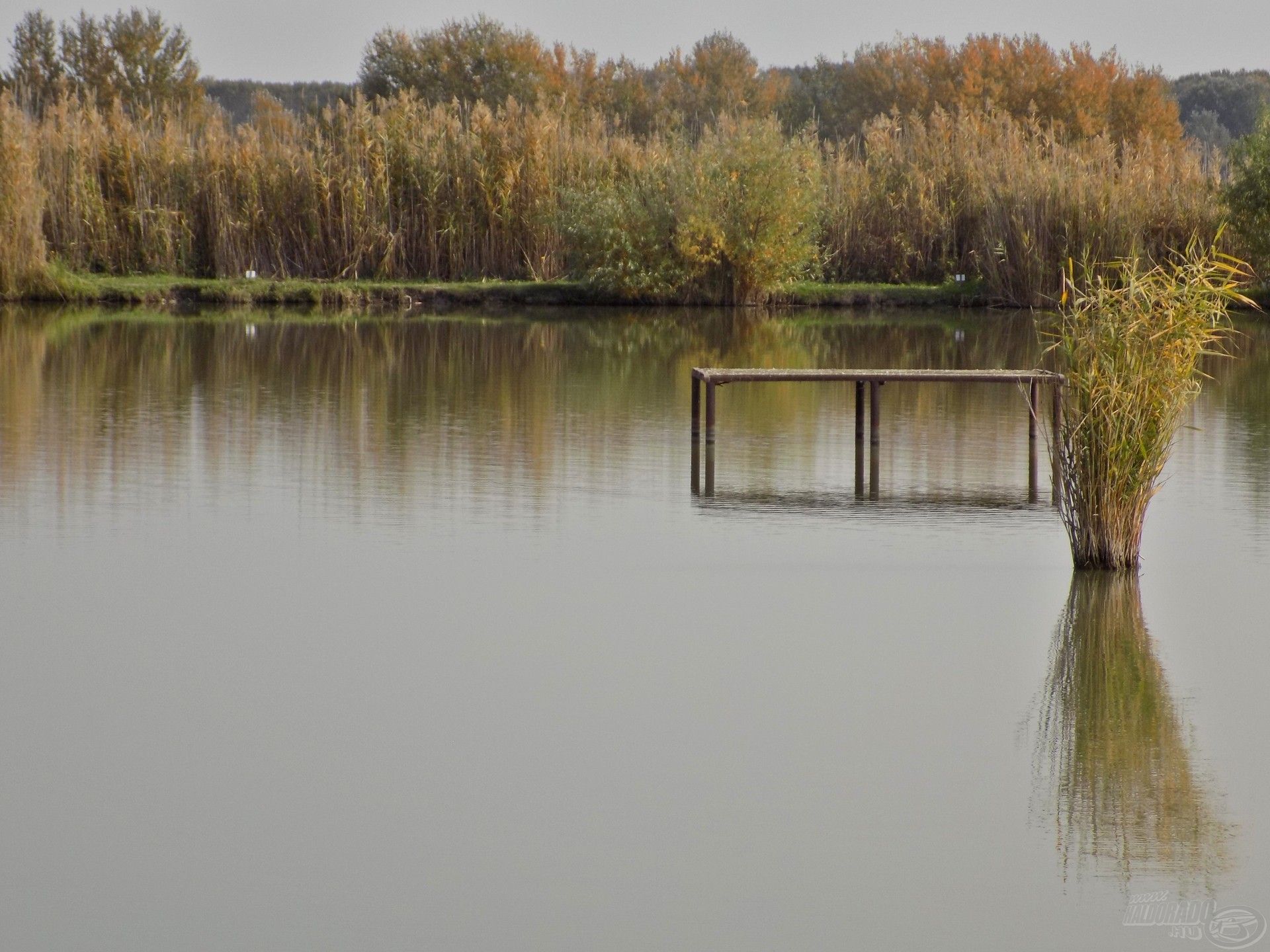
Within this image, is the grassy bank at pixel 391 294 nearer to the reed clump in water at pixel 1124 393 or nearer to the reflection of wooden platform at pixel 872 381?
the reflection of wooden platform at pixel 872 381

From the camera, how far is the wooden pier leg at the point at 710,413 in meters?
12.0

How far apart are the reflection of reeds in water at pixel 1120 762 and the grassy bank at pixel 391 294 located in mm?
22182

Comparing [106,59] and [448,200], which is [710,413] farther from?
[106,59]

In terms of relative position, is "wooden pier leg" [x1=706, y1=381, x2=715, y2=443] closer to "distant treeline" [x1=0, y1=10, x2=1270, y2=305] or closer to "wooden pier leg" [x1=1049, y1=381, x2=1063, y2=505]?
"wooden pier leg" [x1=1049, y1=381, x2=1063, y2=505]

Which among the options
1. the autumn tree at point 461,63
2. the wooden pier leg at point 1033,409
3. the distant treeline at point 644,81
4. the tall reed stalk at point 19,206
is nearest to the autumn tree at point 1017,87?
the distant treeline at point 644,81

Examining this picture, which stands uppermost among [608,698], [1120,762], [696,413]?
[696,413]

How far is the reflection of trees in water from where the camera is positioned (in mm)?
12789

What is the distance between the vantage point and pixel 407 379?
1752 cm

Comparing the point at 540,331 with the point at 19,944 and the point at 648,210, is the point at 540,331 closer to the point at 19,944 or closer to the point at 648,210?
the point at 648,210

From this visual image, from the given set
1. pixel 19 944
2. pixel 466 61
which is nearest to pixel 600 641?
pixel 19 944

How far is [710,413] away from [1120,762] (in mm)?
6336

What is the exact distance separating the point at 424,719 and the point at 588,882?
1.51 meters

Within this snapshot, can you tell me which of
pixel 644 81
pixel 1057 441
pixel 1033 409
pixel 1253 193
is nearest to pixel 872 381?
pixel 1033 409

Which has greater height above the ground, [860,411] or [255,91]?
[255,91]
